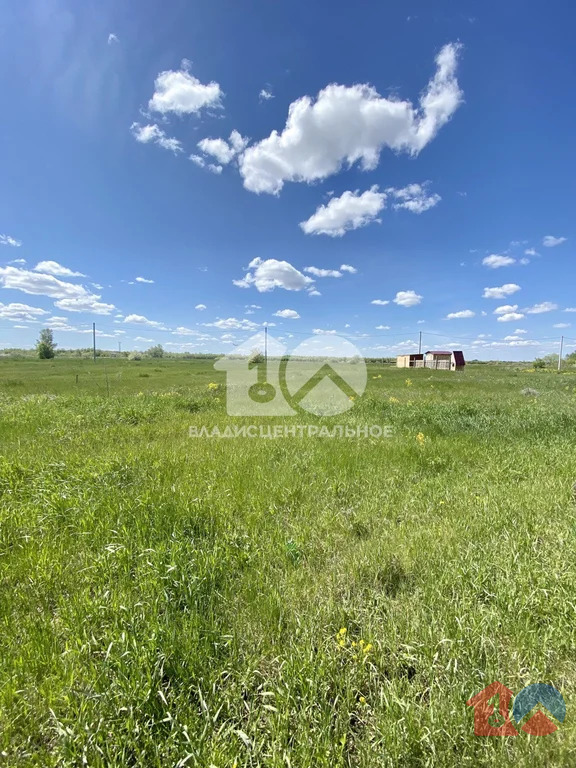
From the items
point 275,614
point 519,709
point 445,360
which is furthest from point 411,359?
point 519,709

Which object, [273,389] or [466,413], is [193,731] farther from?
[273,389]

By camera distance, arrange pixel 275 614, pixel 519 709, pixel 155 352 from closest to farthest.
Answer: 1. pixel 519 709
2. pixel 275 614
3. pixel 155 352

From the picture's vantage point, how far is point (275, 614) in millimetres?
2443

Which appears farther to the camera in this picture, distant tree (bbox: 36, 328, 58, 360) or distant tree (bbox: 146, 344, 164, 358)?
distant tree (bbox: 146, 344, 164, 358)

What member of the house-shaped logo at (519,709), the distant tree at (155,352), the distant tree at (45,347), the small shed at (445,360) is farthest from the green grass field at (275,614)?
the distant tree at (155,352)


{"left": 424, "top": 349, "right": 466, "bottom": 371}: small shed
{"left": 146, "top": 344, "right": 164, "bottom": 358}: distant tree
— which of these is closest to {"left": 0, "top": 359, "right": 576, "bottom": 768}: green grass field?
{"left": 424, "top": 349, "right": 466, "bottom": 371}: small shed

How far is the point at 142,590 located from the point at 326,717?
5.54ft

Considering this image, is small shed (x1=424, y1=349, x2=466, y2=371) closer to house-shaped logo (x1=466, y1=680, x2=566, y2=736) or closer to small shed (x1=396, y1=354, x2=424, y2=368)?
small shed (x1=396, y1=354, x2=424, y2=368)

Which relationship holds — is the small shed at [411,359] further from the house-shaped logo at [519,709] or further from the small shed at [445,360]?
the house-shaped logo at [519,709]

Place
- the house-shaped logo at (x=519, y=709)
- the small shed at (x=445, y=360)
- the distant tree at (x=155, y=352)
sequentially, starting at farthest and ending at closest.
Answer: the distant tree at (x=155, y=352)
the small shed at (x=445, y=360)
the house-shaped logo at (x=519, y=709)

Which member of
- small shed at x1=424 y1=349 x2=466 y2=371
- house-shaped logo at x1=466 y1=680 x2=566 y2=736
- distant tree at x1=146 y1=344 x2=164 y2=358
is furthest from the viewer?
distant tree at x1=146 y1=344 x2=164 y2=358

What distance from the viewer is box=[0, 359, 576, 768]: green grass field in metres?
1.66

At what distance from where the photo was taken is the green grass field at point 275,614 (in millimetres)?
1657

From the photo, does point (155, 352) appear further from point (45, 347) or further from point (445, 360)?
point (445, 360)
